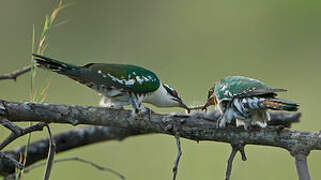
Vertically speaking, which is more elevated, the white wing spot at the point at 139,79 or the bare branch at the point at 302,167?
the white wing spot at the point at 139,79

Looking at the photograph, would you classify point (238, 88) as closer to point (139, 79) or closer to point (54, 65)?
point (139, 79)

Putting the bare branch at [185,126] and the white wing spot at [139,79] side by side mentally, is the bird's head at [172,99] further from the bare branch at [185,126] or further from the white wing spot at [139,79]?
the bare branch at [185,126]

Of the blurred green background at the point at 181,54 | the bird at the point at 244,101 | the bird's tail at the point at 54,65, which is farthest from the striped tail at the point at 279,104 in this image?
the blurred green background at the point at 181,54

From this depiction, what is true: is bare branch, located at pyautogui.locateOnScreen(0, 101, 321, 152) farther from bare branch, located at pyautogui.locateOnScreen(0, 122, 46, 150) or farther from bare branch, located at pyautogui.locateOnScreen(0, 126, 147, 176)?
bare branch, located at pyautogui.locateOnScreen(0, 126, 147, 176)

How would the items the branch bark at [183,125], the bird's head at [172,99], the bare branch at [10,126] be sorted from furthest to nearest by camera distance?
the bird's head at [172,99] < the branch bark at [183,125] < the bare branch at [10,126]

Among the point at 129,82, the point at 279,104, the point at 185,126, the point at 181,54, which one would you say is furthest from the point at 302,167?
the point at 181,54

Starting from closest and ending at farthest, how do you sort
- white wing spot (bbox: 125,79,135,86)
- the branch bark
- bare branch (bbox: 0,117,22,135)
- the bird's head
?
bare branch (bbox: 0,117,22,135), the branch bark, white wing spot (bbox: 125,79,135,86), the bird's head

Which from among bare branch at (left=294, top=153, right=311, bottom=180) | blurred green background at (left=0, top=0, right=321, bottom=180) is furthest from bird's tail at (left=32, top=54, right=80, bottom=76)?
blurred green background at (left=0, top=0, right=321, bottom=180)
